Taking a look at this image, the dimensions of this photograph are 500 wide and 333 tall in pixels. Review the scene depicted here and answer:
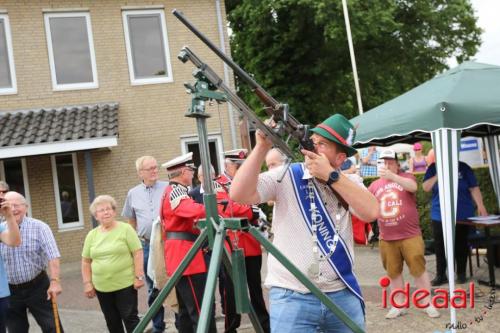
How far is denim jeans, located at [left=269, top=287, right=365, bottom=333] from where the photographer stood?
2701 millimetres

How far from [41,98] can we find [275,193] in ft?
37.5

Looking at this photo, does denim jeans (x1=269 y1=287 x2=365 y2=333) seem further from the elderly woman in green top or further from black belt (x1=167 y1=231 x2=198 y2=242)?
the elderly woman in green top

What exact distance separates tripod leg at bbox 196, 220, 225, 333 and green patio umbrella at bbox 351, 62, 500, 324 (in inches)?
152

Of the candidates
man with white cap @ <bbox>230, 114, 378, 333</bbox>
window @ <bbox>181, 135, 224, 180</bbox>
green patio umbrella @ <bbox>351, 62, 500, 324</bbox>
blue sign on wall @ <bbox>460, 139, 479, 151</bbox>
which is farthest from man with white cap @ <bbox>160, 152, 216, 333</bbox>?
window @ <bbox>181, 135, 224, 180</bbox>

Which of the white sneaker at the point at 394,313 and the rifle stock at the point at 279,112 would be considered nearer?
the rifle stock at the point at 279,112

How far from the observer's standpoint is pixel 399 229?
6.05 meters

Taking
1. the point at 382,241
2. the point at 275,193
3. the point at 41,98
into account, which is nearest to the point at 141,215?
the point at 382,241

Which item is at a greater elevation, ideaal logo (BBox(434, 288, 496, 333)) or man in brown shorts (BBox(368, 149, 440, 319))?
man in brown shorts (BBox(368, 149, 440, 319))

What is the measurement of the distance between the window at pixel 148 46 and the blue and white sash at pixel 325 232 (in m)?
11.3

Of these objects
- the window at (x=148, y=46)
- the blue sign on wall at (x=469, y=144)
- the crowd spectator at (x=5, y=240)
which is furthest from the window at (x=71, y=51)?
the crowd spectator at (x=5, y=240)

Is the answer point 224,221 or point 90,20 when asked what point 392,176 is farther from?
point 90,20

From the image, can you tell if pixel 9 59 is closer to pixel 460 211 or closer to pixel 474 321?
pixel 460 211

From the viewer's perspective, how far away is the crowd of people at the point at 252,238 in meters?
2.74

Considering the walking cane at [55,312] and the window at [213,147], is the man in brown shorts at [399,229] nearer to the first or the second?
the walking cane at [55,312]
